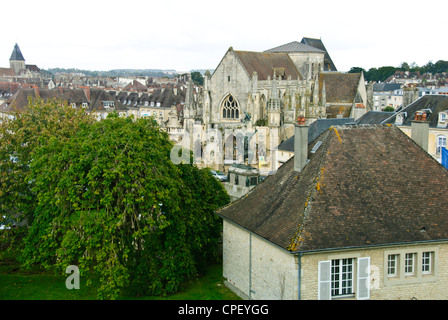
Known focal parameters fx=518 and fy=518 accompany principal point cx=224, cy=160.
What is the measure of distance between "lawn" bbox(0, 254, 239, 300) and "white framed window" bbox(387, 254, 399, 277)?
640 centimetres

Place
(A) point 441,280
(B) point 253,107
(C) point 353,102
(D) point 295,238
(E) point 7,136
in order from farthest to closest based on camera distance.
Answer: (C) point 353,102 → (B) point 253,107 → (E) point 7,136 → (A) point 441,280 → (D) point 295,238

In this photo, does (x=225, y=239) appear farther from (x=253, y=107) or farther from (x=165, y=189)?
(x=253, y=107)

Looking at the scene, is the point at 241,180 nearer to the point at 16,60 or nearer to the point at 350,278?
the point at 350,278

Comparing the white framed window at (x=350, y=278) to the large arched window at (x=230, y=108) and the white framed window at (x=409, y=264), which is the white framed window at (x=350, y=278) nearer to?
the white framed window at (x=409, y=264)

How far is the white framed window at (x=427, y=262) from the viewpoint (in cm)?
1843

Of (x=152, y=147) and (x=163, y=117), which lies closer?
(x=152, y=147)

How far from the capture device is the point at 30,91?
7206cm

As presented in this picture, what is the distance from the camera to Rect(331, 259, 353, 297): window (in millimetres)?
17391

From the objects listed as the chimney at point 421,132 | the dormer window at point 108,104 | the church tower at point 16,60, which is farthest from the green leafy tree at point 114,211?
the church tower at point 16,60

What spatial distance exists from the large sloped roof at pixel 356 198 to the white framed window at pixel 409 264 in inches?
29.8

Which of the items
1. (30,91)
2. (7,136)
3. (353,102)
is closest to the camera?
(7,136)

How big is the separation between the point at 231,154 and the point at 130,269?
35370 mm

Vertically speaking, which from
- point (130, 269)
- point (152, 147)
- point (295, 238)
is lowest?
point (130, 269)

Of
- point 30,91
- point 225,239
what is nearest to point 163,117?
point 30,91
